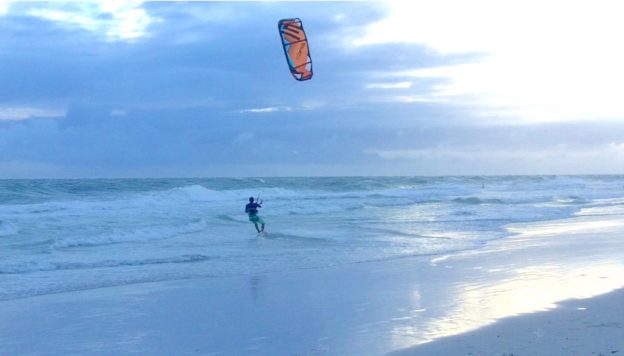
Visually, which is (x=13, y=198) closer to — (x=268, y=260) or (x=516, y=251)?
(x=268, y=260)

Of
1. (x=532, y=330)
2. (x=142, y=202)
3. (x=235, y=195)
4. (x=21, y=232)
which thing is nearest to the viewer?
(x=532, y=330)

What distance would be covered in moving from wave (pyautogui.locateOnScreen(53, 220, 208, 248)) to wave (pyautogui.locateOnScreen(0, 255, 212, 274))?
3.18 meters

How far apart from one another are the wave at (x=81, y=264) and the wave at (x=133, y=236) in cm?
318

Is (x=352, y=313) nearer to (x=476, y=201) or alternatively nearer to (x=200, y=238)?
(x=200, y=238)

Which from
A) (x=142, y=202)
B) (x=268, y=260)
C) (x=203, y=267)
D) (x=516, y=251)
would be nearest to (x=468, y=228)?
(x=516, y=251)

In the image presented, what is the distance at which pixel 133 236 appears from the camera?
19.0 m

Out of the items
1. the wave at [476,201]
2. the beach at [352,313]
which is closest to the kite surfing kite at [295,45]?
the beach at [352,313]

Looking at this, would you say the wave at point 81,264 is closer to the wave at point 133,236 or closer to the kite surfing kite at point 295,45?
the wave at point 133,236

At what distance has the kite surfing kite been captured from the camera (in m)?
8.69

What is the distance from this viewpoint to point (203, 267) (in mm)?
13164

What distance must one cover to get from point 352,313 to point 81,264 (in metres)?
6.83

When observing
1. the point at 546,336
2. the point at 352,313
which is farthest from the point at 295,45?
the point at 546,336

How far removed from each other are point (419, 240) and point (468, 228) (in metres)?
4.03

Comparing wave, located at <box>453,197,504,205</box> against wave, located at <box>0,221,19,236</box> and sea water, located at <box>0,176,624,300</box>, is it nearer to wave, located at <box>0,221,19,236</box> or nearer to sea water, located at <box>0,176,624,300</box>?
sea water, located at <box>0,176,624,300</box>
